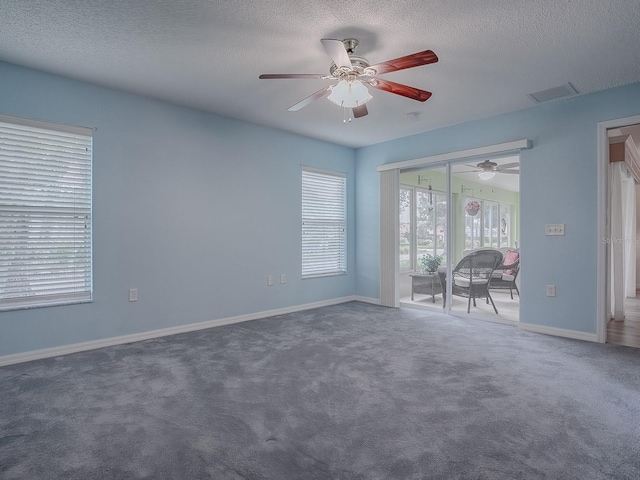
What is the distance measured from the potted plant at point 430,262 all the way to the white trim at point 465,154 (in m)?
1.32

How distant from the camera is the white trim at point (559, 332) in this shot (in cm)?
370

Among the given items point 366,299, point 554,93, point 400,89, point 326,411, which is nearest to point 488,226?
point 554,93

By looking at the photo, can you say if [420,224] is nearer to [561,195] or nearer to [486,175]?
[486,175]

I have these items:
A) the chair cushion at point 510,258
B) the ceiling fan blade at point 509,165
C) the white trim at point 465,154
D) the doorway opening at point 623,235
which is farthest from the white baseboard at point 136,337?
the doorway opening at point 623,235

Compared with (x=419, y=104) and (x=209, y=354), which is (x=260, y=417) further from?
(x=419, y=104)

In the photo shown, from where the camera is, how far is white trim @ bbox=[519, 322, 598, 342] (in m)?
3.70

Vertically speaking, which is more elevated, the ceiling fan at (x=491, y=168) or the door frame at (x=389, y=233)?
the ceiling fan at (x=491, y=168)

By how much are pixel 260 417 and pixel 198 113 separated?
337 centimetres

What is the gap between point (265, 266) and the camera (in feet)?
15.8

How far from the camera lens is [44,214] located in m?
3.22

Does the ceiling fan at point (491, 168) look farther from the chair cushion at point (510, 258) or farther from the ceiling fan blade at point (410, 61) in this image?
the ceiling fan blade at point (410, 61)

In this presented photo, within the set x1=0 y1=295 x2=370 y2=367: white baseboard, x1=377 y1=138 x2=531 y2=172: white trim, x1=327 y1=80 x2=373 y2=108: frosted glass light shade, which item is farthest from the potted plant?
x1=327 y1=80 x2=373 y2=108: frosted glass light shade

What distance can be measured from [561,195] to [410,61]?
8.52 feet

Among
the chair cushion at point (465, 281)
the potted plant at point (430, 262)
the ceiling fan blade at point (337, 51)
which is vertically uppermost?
the ceiling fan blade at point (337, 51)
